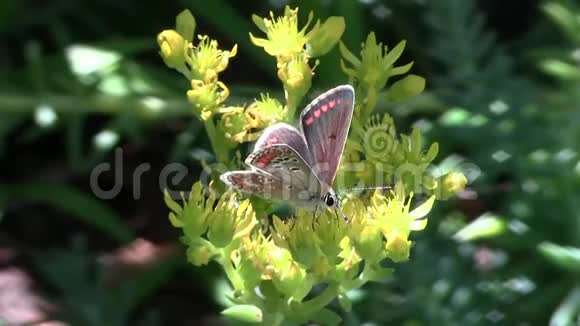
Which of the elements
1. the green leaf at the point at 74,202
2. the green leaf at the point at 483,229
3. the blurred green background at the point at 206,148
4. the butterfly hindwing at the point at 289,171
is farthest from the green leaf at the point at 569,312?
the green leaf at the point at 74,202

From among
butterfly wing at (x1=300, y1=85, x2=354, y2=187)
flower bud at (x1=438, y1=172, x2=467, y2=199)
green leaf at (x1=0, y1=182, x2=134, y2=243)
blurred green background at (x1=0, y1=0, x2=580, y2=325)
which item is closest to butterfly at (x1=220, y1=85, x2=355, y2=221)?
butterfly wing at (x1=300, y1=85, x2=354, y2=187)

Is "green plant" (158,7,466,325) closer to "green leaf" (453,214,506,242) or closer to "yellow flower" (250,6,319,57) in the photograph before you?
"yellow flower" (250,6,319,57)

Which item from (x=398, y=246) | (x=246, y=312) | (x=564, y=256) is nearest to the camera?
(x=398, y=246)

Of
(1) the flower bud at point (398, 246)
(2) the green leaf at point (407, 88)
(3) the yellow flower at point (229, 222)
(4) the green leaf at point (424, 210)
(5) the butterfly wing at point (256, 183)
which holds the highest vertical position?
(2) the green leaf at point (407, 88)

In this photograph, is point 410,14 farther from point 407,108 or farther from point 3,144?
point 3,144

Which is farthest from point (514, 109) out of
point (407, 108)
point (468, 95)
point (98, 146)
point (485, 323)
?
point (98, 146)

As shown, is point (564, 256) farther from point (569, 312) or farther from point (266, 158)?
point (266, 158)

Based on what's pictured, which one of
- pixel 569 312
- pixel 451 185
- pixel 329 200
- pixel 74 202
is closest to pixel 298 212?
pixel 329 200

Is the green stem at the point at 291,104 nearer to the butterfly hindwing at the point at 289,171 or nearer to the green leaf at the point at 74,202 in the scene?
the butterfly hindwing at the point at 289,171
